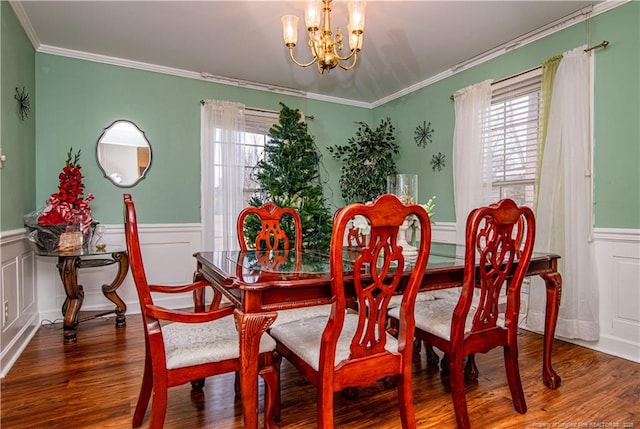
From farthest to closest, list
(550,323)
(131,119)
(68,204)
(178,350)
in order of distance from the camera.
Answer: (131,119) → (68,204) → (550,323) → (178,350)

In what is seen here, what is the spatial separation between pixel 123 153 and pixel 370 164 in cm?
275

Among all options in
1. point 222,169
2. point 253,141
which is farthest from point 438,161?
point 222,169

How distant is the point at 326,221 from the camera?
378 centimetres

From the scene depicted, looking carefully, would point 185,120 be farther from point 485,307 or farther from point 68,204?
point 485,307

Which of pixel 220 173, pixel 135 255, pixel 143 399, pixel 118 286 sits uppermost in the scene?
pixel 220 173

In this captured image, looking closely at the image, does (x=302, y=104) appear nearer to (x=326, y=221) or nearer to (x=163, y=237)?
(x=326, y=221)

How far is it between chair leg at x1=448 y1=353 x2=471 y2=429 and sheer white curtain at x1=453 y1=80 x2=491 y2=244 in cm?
215

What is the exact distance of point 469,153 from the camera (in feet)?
11.8

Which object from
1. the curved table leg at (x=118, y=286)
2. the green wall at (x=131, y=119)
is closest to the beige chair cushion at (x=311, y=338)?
the curved table leg at (x=118, y=286)

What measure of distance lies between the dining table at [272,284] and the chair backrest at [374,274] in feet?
0.46

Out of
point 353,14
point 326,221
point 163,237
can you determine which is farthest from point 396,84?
point 163,237

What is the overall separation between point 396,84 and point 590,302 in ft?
9.77

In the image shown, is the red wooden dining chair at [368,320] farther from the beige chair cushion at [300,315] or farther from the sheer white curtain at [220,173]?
the sheer white curtain at [220,173]

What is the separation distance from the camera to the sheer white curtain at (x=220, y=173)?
3.99m
